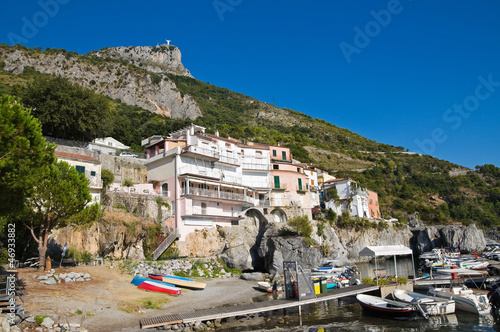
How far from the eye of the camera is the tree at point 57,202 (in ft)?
74.5

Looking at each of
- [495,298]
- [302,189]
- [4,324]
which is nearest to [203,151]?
[302,189]

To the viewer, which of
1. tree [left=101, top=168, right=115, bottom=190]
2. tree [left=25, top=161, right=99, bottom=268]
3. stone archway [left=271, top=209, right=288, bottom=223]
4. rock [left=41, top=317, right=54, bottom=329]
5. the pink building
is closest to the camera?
rock [left=41, top=317, right=54, bottom=329]

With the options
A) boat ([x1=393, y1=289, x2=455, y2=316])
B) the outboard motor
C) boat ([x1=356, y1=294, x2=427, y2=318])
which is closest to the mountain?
boat ([x1=356, y1=294, x2=427, y2=318])

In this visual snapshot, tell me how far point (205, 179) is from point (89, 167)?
1239cm

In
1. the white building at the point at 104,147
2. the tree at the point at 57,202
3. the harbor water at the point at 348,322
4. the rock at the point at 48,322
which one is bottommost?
the harbor water at the point at 348,322

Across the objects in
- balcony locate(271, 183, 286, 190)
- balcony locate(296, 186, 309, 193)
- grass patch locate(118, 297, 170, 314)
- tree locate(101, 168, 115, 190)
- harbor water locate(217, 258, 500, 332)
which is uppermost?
tree locate(101, 168, 115, 190)

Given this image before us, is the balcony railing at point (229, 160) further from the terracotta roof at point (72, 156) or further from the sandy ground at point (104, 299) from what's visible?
the sandy ground at point (104, 299)

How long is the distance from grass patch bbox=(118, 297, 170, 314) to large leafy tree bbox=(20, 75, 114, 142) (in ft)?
99.6

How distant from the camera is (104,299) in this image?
20.0m

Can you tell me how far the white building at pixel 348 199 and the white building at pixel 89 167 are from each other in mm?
39012

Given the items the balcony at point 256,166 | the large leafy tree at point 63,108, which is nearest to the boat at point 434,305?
the balcony at point 256,166

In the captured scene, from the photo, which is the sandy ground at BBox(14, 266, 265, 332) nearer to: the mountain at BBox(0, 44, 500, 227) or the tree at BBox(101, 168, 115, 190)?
the tree at BBox(101, 168, 115, 190)

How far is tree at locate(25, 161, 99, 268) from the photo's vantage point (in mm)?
22703

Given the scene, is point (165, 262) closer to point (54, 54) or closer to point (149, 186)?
point (149, 186)
